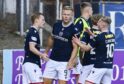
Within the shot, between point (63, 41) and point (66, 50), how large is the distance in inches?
6.8

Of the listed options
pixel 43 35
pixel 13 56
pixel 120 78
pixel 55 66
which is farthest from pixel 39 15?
pixel 43 35

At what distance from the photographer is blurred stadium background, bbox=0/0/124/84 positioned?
16.6m

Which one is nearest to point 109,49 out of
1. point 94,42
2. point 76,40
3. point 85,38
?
point 94,42

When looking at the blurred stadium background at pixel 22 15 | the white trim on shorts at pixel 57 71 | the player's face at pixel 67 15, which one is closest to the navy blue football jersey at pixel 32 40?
the white trim on shorts at pixel 57 71

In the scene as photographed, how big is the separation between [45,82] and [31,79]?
0.36 metres

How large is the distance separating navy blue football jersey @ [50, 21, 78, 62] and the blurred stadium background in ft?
19.5

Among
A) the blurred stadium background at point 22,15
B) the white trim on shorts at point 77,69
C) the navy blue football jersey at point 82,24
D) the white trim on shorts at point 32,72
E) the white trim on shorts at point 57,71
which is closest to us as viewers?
the white trim on shorts at point 32,72

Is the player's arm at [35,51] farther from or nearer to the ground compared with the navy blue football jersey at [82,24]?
nearer to the ground

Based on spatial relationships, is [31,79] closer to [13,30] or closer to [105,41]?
[105,41]

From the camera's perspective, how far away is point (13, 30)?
17.3m

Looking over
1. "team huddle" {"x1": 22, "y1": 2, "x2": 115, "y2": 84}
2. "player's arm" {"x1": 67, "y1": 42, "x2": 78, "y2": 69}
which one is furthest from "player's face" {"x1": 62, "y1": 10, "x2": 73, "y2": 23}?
"player's arm" {"x1": 67, "y1": 42, "x2": 78, "y2": 69}

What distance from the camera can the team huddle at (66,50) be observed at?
32.0 ft

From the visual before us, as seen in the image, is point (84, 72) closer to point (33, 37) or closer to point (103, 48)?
point (103, 48)

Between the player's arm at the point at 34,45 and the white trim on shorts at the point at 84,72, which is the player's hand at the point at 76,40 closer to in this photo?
the player's arm at the point at 34,45
